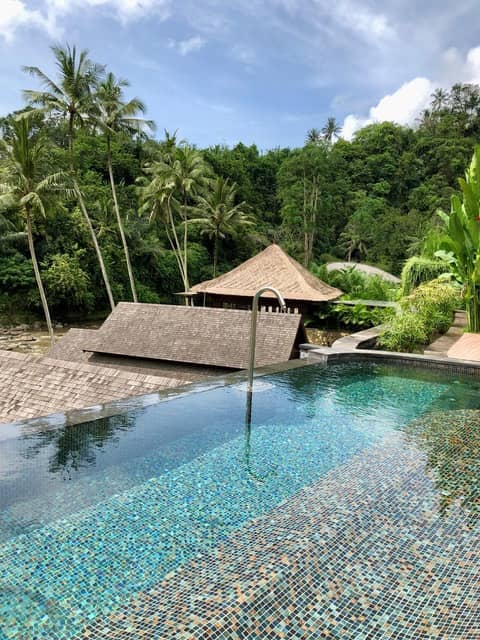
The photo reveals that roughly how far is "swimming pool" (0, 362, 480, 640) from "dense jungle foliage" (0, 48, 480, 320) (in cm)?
1244

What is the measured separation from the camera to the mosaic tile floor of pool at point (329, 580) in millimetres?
1964

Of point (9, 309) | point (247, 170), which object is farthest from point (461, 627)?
point (247, 170)

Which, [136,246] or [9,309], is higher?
[136,246]

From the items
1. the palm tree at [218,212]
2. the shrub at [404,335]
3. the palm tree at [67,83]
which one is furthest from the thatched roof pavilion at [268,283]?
the palm tree at [218,212]

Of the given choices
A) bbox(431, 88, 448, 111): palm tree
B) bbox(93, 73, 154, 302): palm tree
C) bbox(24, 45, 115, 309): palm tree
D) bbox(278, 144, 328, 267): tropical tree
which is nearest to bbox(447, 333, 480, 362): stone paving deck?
bbox(93, 73, 154, 302): palm tree

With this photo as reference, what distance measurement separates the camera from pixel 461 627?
78.5 inches

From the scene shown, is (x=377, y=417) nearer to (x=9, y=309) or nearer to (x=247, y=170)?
(x=9, y=309)

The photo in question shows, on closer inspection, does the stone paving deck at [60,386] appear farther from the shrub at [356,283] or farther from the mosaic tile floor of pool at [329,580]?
the shrub at [356,283]

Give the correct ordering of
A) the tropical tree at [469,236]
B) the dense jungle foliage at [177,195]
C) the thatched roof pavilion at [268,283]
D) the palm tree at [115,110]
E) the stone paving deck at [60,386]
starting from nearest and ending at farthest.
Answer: the stone paving deck at [60,386]
the tropical tree at [469,236]
the thatched roof pavilion at [268,283]
the palm tree at [115,110]
the dense jungle foliage at [177,195]

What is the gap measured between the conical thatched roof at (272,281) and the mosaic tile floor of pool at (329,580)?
413 inches

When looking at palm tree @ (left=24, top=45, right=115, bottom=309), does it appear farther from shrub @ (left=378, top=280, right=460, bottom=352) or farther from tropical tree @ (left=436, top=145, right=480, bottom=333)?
tropical tree @ (left=436, top=145, right=480, bottom=333)

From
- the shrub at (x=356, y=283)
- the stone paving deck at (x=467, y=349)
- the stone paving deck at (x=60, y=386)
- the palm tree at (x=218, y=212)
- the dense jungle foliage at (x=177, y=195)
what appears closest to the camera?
the stone paving deck at (x=60, y=386)

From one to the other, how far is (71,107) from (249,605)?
17592mm

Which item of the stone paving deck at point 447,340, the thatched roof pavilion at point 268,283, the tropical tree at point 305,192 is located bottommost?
the stone paving deck at point 447,340
